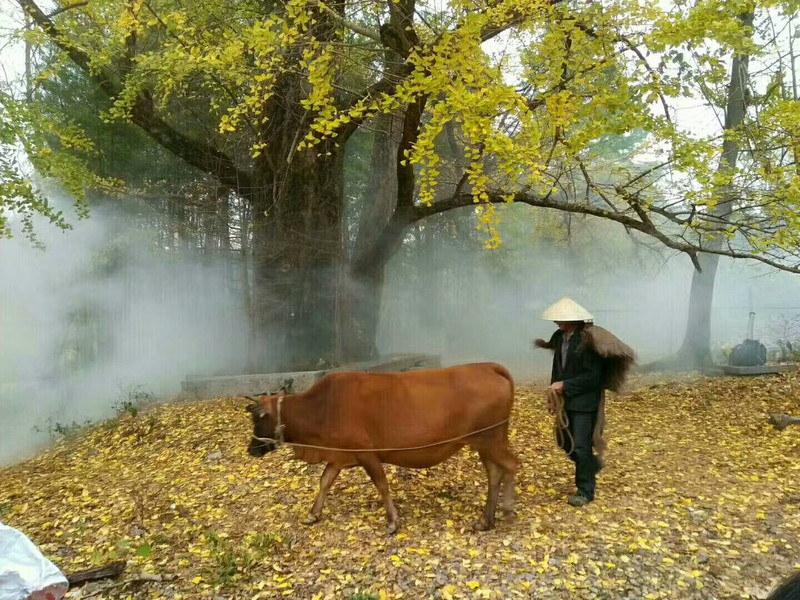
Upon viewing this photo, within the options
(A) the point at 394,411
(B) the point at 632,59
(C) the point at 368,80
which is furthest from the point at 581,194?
(A) the point at 394,411

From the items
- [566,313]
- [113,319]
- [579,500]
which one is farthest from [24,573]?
[113,319]

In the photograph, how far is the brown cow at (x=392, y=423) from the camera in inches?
177

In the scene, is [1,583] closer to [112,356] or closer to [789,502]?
[789,502]

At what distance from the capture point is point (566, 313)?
4.99 meters

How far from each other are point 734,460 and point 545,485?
98.6 inches

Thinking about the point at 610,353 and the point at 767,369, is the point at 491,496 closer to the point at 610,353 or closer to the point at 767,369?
the point at 610,353

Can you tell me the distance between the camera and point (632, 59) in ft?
23.5

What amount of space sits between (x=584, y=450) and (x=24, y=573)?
4335 mm

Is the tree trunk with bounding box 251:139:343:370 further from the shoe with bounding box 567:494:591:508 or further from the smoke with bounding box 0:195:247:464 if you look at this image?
the shoe with bounding box 567:494:591:508

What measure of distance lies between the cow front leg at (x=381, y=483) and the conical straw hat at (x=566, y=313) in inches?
77.2

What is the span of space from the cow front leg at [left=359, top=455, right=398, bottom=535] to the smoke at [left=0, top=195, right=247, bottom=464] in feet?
29.8

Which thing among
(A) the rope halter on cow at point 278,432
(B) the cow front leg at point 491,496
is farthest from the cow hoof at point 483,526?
(A) the rope halter on cow at point 278,432

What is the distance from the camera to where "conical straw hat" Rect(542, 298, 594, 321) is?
194 inches

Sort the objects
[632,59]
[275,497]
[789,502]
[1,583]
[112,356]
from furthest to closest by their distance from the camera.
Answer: [112,356]
[632,59]
[275,497]
[789,502]
[1,583]
